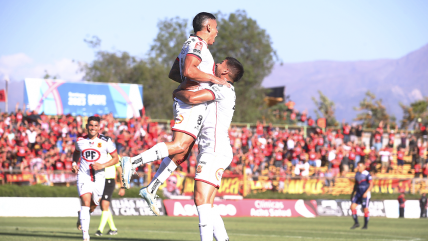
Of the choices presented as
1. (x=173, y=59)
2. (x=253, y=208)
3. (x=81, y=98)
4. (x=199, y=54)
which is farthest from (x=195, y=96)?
(x=173, y=59)

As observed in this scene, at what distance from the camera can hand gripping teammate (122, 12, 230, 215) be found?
6.96m

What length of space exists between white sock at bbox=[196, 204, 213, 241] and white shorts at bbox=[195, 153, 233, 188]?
0.35 m

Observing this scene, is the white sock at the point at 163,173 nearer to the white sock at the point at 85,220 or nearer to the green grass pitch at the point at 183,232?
the white sock at the point at 85,220

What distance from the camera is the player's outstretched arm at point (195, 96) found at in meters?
7.10

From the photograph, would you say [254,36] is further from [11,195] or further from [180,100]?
[180,100]

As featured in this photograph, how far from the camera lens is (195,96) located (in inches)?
280

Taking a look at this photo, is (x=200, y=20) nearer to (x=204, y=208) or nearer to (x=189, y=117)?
(x=189, y=117)

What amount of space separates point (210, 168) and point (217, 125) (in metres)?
0.60

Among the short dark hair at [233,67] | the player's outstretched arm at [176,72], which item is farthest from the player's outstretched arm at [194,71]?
the short dark hair at [233,67]

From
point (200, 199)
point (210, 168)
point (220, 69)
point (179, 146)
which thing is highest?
point (220, 69)

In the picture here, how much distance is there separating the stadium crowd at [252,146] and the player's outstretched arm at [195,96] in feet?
61.9

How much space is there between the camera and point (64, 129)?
28094 mm

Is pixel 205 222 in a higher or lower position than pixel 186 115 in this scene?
lower

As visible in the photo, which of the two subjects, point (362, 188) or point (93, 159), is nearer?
point (93, 159)
